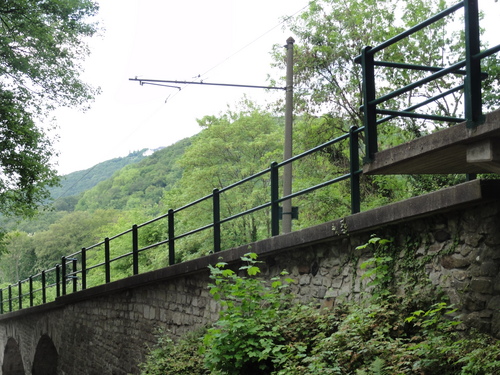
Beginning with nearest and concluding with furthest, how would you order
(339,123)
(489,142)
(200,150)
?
(489,142)
(339,123)
(200,150)

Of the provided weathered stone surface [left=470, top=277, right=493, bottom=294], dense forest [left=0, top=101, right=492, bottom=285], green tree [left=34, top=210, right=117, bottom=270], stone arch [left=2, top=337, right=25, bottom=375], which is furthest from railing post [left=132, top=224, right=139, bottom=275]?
green tree [left=34, top=210, right=117, bottom=270]

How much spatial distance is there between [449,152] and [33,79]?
1834 cm

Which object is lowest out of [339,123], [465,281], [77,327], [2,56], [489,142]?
[77,327]

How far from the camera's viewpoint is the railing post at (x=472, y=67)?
15.2 ft

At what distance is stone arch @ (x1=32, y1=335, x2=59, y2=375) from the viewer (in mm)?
19547

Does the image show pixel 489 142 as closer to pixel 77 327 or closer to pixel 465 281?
pixel 465 281

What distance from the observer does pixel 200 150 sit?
110ft

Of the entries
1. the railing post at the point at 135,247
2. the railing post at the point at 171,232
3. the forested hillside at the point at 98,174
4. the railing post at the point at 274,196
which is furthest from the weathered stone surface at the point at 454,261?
the forested hillside at the point at 98,174

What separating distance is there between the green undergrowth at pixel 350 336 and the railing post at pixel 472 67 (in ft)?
5.31

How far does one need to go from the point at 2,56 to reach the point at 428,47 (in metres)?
13.4

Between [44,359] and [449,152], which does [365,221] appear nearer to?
[449,152]

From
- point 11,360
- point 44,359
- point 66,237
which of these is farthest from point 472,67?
point 66,237

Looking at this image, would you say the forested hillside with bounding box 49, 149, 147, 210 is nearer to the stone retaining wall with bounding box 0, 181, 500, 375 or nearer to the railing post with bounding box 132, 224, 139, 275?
the railing post with bounding box 132, 224, 139, 275

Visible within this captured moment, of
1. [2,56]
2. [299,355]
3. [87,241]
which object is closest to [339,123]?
[2,56]
